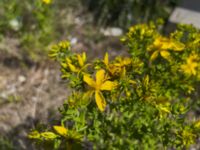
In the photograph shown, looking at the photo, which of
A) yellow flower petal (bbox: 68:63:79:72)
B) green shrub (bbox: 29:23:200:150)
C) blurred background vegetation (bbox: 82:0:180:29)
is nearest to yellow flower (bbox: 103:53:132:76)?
green shrub (bbox: 29:23:200:150)

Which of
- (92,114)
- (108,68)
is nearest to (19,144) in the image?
(92,114)

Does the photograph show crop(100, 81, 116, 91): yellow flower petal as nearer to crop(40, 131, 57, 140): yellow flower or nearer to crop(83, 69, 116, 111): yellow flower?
crop(83, 69, 116, 111): yellow flower

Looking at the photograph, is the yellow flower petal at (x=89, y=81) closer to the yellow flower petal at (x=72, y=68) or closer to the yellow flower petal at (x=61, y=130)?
the yellow flower petal at (x=72, y=68)

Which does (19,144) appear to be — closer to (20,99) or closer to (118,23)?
(20,99)

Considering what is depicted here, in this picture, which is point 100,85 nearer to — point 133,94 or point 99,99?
point 99,99

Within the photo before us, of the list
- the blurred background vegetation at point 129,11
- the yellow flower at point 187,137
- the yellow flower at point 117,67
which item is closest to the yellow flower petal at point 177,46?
the yellow flower at point 117,67

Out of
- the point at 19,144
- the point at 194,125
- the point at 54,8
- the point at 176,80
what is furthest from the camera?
the point at 54,8
